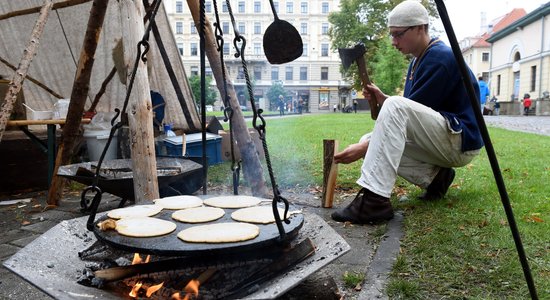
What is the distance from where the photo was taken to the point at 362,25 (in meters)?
26.5

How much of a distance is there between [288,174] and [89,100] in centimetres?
329

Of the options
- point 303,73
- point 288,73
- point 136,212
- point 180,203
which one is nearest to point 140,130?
point 180,203

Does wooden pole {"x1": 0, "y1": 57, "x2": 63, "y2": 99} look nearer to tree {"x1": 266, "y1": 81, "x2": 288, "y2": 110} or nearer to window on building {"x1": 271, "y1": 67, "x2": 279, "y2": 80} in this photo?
window on building {"x1": 271, "y1": 67, "x2": 279, "y2": 80}

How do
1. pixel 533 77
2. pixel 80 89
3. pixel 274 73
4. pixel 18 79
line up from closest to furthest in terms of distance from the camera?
pixel 18 79
pixel 80 89
pixel 533 77
pixel 274 73

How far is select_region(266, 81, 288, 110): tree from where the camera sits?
40506mm

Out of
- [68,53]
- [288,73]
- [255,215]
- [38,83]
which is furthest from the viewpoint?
[288,73]

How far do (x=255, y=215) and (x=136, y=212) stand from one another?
547 millimetres

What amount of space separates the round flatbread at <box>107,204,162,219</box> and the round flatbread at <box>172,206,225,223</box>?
11 cm

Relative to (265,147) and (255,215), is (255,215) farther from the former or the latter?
(265,147)

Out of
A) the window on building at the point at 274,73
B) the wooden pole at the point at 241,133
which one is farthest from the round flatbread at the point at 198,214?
the window on building at the point at 274,73

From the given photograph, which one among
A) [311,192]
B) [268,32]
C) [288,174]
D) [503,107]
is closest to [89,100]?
[288,174]

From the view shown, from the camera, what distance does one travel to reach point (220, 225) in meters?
1.51

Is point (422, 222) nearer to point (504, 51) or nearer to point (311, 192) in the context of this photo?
point (311, 192)

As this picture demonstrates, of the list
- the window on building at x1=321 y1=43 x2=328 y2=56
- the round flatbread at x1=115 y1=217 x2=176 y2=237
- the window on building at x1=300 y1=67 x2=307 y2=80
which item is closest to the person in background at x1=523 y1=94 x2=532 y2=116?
the window on building at x1=321 y1=43 x2=328 y2=56
